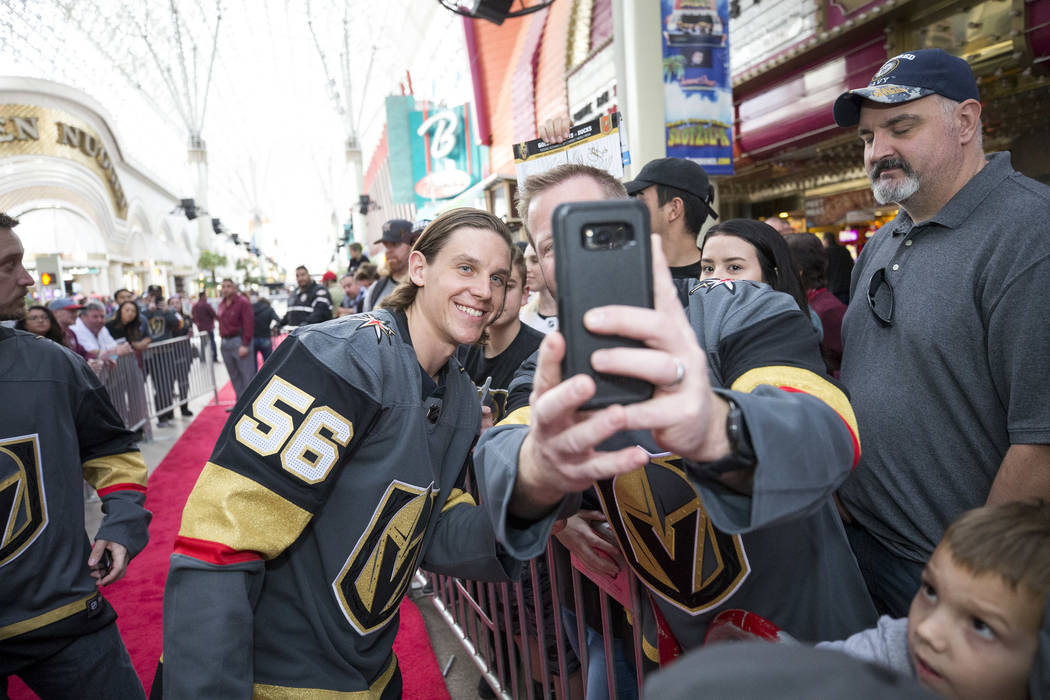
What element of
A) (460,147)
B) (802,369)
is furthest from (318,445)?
(460,147)

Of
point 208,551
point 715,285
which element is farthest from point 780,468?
point 208,551

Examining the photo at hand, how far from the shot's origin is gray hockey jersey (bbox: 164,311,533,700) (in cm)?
138

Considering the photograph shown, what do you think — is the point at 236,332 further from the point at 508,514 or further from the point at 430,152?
the point at 508,514

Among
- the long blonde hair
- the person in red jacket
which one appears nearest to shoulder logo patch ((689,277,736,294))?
the long blonde hair

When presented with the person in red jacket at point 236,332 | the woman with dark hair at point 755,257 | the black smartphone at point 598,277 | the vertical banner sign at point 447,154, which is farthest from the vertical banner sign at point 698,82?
the vertical banner sign at point 447,154

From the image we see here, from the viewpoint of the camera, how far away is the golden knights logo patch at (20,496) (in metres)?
1.95

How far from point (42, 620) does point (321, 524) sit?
49.0 inches

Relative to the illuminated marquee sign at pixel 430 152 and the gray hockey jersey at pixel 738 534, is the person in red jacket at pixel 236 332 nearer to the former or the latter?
the illuminated marquee sign at pixel 430 152

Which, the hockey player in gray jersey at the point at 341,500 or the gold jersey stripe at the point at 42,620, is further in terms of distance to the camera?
the gold jersey stripe at the point at 42,620

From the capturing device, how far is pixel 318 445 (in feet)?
4.70

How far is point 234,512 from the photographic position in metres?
1.38

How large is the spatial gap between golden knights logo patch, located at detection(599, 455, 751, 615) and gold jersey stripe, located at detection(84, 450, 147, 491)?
1.95m

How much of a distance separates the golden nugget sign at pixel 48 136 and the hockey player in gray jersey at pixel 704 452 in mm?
38715

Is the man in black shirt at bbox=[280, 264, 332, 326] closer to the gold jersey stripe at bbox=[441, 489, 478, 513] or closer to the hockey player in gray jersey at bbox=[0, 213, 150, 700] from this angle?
the hockey player in gray jersey at bbox=[0, 213, 150, 700]
